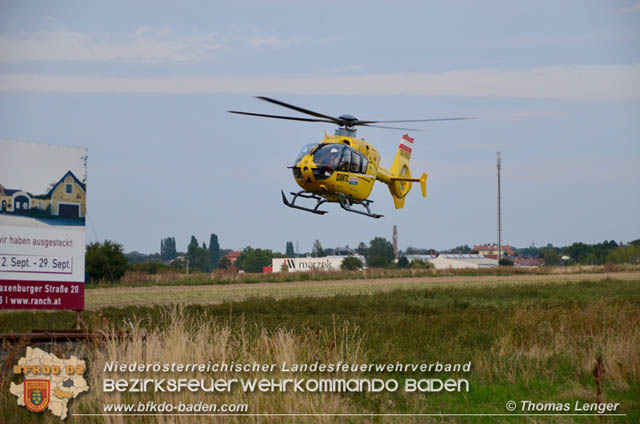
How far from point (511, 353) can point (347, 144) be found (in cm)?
1179

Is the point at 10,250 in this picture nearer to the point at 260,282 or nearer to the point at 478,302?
the point at 478,302

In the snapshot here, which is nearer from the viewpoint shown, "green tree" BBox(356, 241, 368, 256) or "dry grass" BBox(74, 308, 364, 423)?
"dry grass" BBox(74, 308, 364, 423)

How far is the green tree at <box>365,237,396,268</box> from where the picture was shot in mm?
97869

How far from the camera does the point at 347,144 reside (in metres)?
25.0

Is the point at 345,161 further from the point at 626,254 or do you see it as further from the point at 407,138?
the point at 626,254

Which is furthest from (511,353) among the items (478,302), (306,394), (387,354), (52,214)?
(478,302)

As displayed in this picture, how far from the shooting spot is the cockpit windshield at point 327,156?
2347cm

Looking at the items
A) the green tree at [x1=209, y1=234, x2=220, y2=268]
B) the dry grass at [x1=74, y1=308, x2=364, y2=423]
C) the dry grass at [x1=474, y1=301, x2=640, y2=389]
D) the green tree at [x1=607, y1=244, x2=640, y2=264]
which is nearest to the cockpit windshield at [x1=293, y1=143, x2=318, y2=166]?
the dry grass at [x1=474, y1=301, x2=640, y2=389]

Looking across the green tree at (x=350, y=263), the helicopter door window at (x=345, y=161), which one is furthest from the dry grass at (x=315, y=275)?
the helicopter door window at (x=345, y=161)

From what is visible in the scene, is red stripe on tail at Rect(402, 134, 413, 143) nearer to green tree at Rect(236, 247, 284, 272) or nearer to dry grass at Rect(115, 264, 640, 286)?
dry grass at Rect(115, 264, 640, 286)

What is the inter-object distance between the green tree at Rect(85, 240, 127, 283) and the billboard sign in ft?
140

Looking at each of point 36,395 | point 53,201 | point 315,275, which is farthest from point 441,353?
point 315,275

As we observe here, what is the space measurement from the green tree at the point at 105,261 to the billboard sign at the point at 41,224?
4270cm

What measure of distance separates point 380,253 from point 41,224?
292 feet
